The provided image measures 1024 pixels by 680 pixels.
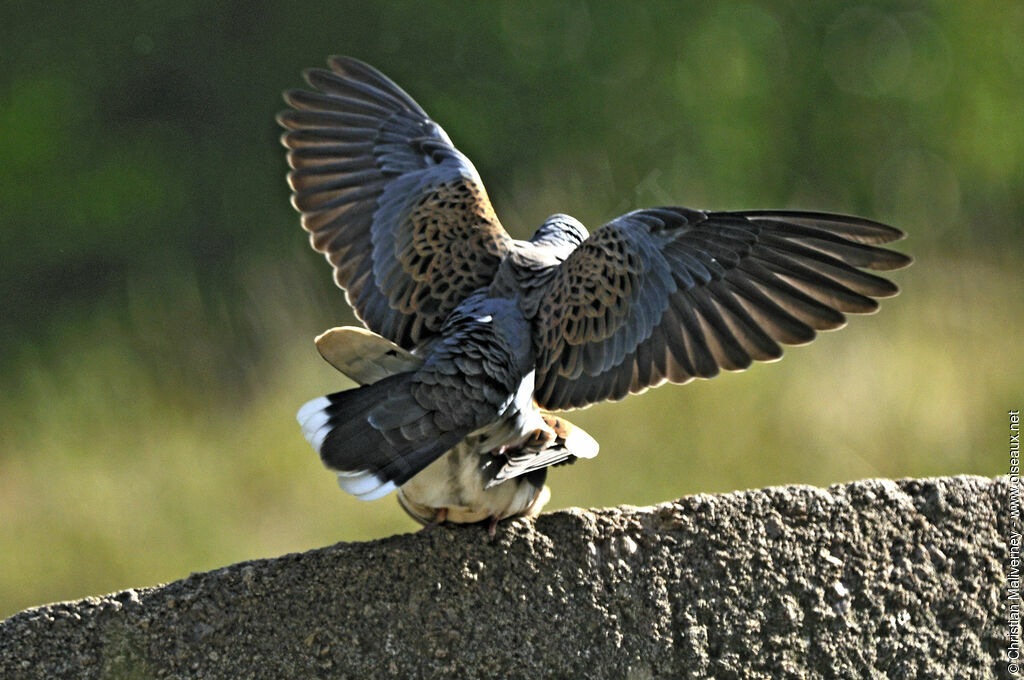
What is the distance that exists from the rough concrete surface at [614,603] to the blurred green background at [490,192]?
181cm

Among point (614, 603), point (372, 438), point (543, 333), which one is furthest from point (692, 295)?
point (372, 438)

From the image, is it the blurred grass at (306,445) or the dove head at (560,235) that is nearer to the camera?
the dove head at (560,235)

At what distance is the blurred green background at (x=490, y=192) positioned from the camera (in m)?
5.26

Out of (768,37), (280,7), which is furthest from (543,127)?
(280,7)

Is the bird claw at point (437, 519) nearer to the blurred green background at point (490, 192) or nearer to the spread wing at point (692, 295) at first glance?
the spread wing at point (692, 295)

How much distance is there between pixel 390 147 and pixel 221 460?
78.5 inches

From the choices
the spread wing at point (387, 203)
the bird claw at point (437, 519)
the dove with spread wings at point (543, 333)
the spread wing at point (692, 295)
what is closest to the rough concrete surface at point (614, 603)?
the bird claw at point (437, 519)

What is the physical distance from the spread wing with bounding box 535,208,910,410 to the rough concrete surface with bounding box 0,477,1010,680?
37 cm

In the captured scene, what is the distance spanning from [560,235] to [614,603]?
1.21 m

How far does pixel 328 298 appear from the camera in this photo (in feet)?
20.4

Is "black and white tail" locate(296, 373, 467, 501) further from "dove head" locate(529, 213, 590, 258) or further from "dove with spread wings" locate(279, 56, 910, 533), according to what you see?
"dove head" locate(529, 213, 590, 258)

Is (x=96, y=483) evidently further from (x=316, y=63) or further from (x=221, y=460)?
(x=316, y=63)

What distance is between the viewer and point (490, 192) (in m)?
6.92

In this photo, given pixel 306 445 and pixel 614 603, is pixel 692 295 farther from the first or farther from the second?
pixel 306 445
